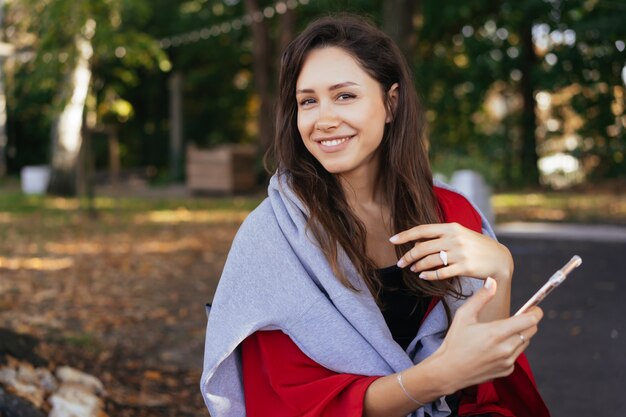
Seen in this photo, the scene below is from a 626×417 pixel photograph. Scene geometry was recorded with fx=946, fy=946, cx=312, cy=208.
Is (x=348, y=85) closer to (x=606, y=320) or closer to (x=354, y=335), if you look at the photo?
(x=354, y=335)

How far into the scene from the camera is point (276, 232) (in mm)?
2197

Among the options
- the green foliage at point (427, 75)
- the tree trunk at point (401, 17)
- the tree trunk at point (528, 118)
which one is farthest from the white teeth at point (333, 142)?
the tree trunk at point (528, 118)

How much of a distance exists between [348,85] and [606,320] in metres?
4.86

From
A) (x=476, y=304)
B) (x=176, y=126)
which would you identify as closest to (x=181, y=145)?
(x=176, y=126)

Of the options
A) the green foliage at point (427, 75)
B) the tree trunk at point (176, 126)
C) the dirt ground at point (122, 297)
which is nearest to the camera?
the dirt ground at point (122, 297)

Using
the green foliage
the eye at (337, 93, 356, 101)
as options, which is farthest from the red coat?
the green foliage

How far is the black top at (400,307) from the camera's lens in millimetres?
2289

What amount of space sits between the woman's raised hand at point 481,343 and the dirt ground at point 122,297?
273 centimetres

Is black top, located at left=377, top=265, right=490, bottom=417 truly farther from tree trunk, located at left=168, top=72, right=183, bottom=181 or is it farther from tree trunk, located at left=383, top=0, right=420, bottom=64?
tree trunk, located at left=168, top=72, right=183, bottom=181

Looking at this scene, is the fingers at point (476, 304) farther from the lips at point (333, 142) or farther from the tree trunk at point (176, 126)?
the tree trunk at point (176, 126)

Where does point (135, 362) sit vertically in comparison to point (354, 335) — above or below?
below

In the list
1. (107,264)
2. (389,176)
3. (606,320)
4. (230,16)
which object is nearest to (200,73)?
(230,16)

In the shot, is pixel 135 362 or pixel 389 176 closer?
pixel 389 176

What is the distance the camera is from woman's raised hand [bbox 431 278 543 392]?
1867 mm
